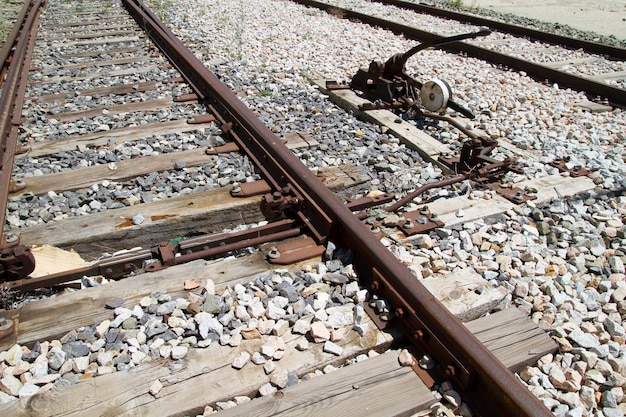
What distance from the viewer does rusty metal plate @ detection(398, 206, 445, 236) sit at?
268 cm

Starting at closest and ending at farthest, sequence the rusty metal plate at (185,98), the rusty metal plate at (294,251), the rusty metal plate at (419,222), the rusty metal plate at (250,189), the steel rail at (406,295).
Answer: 1. the steel rail at (406,295)
2. the rusty metal plate at (294,251)
3. the rusty metal plate at (419,222)
4. the rusty metal plate at (250,189)
5. the rusty metal plate at (185,98)

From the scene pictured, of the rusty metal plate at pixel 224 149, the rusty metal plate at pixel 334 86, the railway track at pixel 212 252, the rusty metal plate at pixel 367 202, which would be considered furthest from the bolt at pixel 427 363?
the rusty metal plate at pixel 334 86

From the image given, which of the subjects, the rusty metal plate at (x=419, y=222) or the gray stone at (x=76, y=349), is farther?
the rusty metal plate at (x=419, y=222)

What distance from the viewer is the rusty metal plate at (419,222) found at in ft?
8.79

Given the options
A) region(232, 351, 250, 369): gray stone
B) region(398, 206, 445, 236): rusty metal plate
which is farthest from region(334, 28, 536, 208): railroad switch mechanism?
region(232, 351, 250, 369): gray stone

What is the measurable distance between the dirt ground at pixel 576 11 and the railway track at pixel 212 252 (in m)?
7.01

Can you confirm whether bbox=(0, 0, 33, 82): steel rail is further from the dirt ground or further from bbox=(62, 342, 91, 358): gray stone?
the dirt ground

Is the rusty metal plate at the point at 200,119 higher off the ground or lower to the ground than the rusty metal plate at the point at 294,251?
higher

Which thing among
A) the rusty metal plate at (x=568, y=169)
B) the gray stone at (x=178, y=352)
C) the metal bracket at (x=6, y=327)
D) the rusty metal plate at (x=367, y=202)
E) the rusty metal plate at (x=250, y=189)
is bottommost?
the metal bracket at (x=6, y=327)

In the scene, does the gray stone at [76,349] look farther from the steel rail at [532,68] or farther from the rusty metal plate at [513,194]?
the steel rail at [532,68]

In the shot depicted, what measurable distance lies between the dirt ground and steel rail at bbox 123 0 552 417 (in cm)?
803

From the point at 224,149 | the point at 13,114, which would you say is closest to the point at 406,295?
the point at 224,149

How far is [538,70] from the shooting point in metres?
5.75

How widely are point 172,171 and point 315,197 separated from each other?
3.75ft
